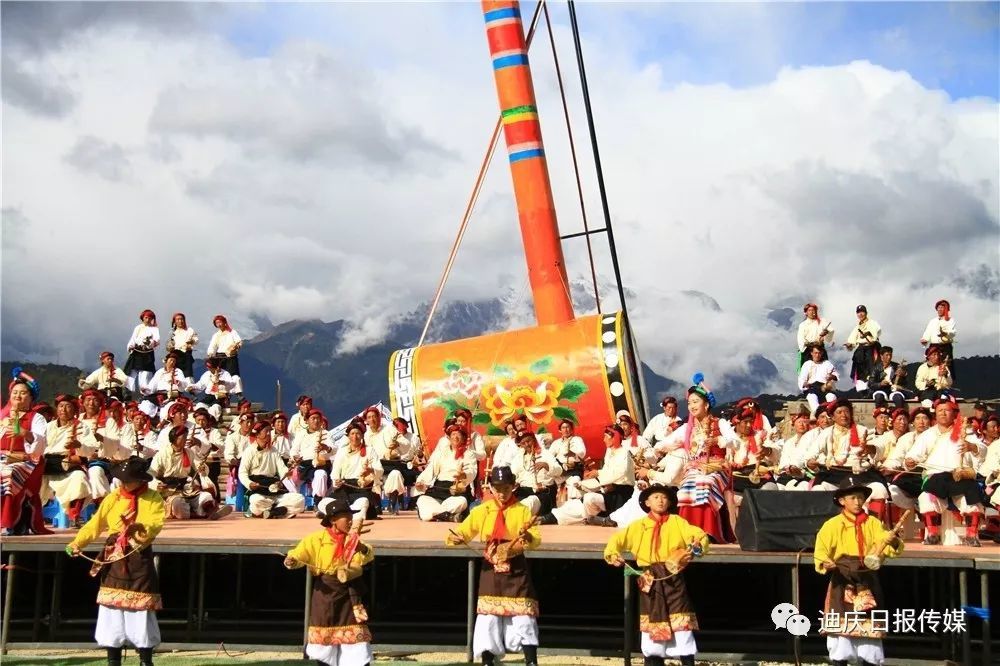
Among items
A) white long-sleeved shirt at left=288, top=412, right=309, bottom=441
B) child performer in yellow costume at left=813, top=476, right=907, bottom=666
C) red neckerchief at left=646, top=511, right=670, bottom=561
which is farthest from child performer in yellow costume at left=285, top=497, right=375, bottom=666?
white long-sleeved shirt at left=288, top=412, right=309, bottom=441

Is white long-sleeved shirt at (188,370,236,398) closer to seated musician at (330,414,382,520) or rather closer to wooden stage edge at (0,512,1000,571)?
seated musician at (330,414,382,520)

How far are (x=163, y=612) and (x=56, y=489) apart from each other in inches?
56.1

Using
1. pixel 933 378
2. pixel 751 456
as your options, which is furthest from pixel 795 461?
pixel 933 378

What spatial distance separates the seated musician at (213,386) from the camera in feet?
52.4

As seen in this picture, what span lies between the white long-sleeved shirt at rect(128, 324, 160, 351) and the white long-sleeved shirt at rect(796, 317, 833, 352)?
27.2 ft

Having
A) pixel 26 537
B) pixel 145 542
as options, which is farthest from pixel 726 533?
pixel 26 537

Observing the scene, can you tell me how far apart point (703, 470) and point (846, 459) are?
1.78 metres

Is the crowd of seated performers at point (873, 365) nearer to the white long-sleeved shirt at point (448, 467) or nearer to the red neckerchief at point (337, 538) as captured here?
the white long-sleeved shirt at point (448, 467)

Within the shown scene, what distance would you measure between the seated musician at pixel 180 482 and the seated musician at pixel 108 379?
3804 mm

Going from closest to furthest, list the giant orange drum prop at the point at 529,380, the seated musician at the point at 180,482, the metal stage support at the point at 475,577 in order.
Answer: the metal stage support at the point at 475,577 < the seated musician at the point at 180,482 < the giant orange drum prop at the point at 529,380

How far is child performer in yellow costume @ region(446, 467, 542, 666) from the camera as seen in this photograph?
8.11 m

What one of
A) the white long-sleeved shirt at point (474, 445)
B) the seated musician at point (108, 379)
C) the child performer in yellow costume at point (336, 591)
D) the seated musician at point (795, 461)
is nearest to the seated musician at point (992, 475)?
the seated musician at point (795, 461)

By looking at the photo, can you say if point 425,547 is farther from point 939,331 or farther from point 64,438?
point 939,331

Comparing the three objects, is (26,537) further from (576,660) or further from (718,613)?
(718,613)
